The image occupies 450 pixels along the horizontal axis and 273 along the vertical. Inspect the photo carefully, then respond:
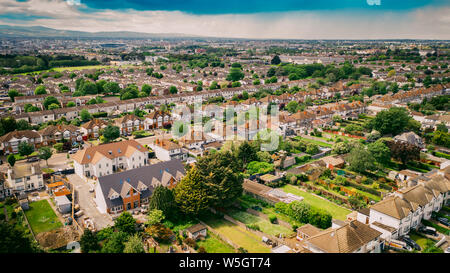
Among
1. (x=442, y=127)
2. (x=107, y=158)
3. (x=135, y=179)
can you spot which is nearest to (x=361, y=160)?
(x=442, y=127)

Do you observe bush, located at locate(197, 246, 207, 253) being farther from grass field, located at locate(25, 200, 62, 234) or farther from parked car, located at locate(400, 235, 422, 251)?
Result: parked car, located at locate(400, 235, 422, 251)

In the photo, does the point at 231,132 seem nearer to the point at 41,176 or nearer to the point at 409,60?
the point at 41,176

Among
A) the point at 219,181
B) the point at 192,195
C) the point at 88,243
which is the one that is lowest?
the point at 88,243

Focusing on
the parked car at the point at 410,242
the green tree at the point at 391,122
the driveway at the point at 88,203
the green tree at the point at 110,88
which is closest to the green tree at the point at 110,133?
the driveway at the point at 88,203

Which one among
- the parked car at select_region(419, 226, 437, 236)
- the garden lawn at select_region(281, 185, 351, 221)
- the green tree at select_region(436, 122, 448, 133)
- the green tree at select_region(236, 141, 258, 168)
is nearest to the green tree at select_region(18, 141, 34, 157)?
the green tree at select_region(236, 141, 258, 168)

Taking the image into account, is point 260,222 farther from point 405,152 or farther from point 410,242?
point 405,152
